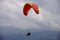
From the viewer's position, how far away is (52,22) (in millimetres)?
2174

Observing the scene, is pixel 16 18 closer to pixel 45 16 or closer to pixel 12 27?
pixel 12 27

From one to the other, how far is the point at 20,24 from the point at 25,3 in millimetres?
350

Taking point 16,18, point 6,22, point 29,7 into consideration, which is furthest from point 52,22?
point 6,22

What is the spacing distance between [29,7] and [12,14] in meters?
0.30

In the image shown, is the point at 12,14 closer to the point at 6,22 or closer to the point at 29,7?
the point at 6,22

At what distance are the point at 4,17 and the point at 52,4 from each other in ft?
2.66

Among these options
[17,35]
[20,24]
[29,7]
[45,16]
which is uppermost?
[29,7]

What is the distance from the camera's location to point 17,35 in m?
2.16

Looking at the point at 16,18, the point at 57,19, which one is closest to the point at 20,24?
the point at 16,18

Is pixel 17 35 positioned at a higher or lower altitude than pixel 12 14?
lower

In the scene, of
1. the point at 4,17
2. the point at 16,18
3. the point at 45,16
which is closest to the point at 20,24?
the point at 16,18

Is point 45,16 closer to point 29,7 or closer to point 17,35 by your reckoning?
point 29,7

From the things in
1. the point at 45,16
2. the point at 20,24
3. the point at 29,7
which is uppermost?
the point at 29,7

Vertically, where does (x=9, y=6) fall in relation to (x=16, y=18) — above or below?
above
